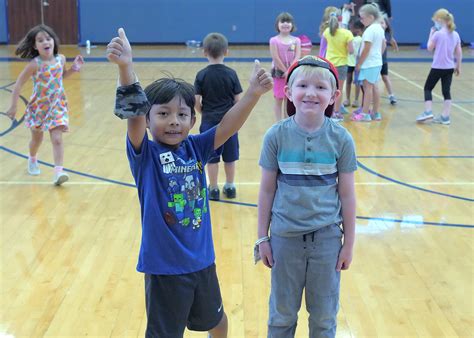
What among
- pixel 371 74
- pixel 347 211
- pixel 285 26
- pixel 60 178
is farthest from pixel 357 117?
pixel 347 211

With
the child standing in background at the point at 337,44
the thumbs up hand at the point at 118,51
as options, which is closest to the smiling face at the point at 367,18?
the child standing in background at the point at 337,44

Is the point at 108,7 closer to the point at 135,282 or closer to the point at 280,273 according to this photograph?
the point at 135,282

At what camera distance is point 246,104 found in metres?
2.46

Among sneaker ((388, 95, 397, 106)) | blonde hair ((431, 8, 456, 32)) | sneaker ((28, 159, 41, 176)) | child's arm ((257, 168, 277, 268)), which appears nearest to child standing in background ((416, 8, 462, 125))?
blonde hair ((431, 8, 456, 32))

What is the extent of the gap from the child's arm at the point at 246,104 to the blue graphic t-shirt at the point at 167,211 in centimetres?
20

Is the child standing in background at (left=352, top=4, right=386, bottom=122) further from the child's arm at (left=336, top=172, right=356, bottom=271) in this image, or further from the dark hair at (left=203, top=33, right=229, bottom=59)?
the child's arm at (left=336, top=172, right=356, bottom=271)

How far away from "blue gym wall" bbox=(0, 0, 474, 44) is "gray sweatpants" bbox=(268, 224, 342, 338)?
1589 cm

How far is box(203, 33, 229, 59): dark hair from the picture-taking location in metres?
4.95

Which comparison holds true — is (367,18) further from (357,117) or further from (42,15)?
(42,15)

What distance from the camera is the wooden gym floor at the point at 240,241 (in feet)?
11.1

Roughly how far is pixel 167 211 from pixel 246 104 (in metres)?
0.50

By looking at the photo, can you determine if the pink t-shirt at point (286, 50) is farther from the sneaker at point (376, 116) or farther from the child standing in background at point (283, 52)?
the sneaker at point (376, 116)

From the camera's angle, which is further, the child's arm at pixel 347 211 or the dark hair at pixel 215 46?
the dark hair at pixel 215 46

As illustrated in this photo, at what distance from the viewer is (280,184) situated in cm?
256
